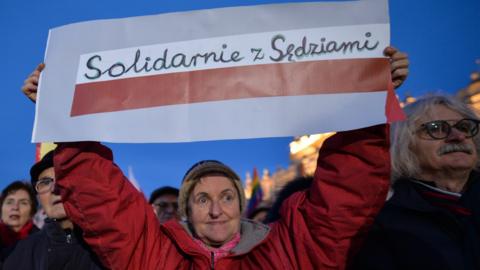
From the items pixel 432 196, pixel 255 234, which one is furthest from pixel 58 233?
pixel 432 196

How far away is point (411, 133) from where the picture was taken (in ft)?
7.97

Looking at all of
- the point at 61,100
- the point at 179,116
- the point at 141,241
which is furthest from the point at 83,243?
the point at 179,116

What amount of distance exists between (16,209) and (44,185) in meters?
1.66

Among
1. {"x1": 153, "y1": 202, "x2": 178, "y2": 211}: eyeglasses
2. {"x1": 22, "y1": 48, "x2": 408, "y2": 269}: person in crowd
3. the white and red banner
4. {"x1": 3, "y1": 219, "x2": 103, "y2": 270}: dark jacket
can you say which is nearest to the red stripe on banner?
the white and red banner

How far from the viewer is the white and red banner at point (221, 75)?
1.82m

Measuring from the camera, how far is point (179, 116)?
1843 mm

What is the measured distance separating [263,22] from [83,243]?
159cm

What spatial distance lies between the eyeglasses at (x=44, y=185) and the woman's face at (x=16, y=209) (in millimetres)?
1591

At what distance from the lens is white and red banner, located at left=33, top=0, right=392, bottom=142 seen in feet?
5.97

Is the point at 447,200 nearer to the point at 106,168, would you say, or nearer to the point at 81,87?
the point at 106,168

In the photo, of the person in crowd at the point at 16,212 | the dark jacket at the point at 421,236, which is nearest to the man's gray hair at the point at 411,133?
the dark jacket at the point at 421,236

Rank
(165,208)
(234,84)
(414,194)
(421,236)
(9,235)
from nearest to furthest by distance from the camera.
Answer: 1. (234,84)
2. (421,236)
3. (414,194)
4. (9,235)
5. (165,208)

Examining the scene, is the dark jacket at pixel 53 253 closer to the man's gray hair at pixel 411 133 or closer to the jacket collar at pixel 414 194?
the jacket collar at pixel 414 194

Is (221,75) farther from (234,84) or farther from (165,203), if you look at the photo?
(165,203)
